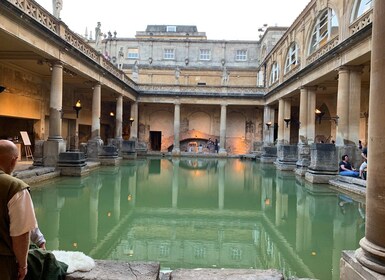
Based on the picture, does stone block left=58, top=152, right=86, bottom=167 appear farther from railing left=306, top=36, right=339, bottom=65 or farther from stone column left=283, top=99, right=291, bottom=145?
stone column left=283, top=99, right=291, bottom=145

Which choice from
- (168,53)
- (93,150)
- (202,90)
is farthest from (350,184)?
(168,53)

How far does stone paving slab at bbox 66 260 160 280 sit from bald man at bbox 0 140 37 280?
58cm

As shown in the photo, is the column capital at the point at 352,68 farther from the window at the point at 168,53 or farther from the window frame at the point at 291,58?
the window at the point at 168,53

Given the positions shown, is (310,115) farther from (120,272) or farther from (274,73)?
(120,272)

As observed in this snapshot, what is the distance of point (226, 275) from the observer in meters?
3.20

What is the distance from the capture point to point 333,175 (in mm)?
13180

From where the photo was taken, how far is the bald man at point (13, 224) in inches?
92.1

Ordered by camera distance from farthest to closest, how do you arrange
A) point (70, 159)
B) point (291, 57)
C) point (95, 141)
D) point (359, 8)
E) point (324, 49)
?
point (291, 57)
point (95, 141)
point (324, 49)
point (359, 8)
point (70, 159)

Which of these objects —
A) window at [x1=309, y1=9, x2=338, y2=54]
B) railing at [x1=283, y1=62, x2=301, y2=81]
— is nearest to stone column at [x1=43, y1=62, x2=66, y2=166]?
window at [x1=309, y1=9, x2=338, y2=54]

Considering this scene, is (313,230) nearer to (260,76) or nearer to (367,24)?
(367,24)

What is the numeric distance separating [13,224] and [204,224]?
483cm

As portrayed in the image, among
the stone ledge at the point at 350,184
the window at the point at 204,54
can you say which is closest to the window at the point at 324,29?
the stone ledge at the point at 350,184

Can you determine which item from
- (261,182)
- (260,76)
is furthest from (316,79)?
(260,76)

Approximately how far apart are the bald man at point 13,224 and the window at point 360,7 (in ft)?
46.2
